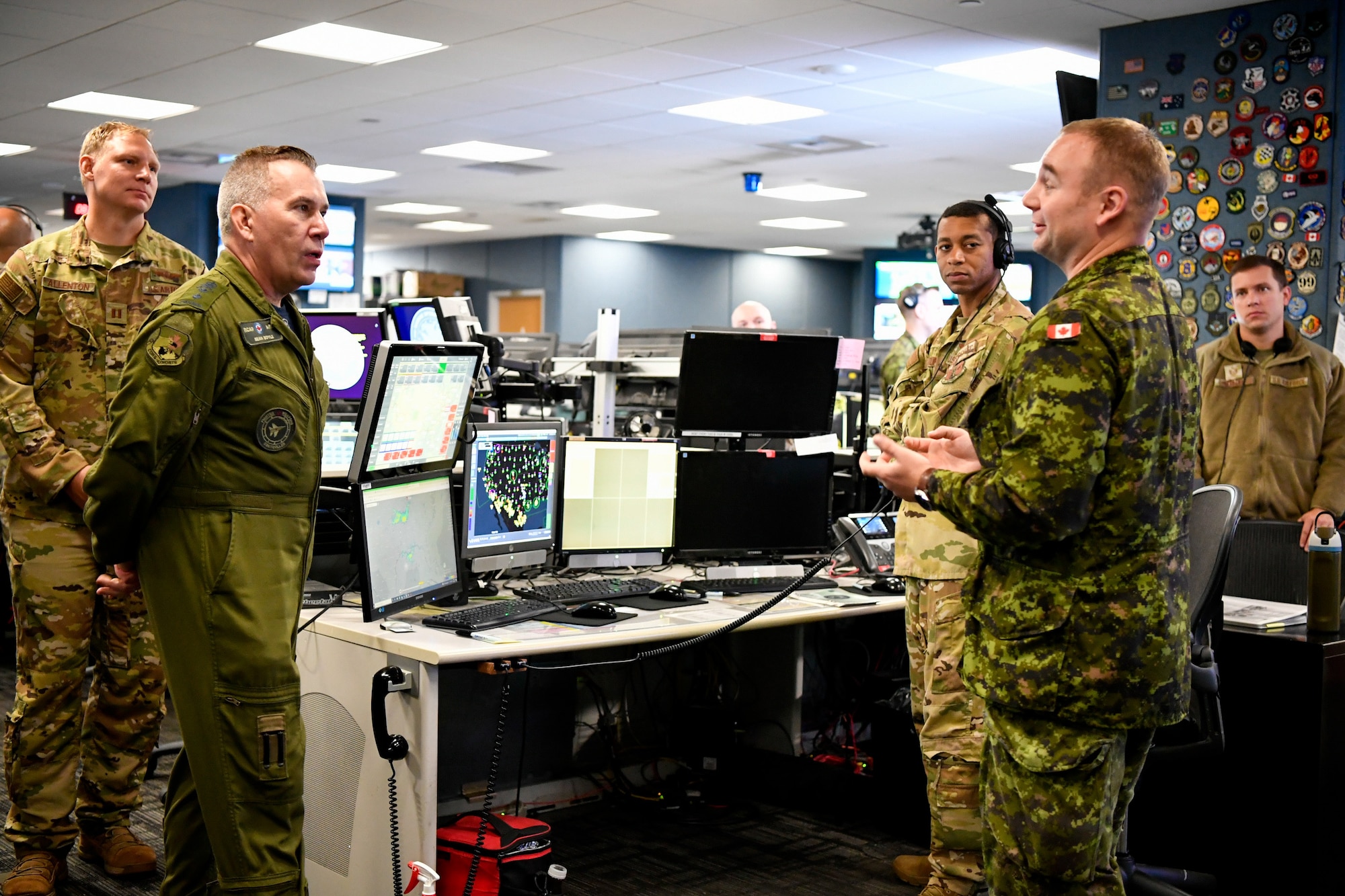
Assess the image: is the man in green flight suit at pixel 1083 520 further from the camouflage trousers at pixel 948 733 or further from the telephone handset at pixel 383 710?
the telephone handset at pixel 383 710

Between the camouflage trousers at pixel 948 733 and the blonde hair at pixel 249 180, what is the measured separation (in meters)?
1.69

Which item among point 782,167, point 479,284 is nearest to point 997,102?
point 782,167

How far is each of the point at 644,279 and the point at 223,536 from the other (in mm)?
14261

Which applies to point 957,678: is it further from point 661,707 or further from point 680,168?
point 680,168

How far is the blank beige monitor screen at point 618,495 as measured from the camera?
11.8ft

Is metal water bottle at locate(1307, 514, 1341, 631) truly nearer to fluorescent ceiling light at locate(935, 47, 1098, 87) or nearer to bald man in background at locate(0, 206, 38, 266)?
fluorescent ceiling light at locate(935, 47, 1098, 87)

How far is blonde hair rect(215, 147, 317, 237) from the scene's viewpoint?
2.19m

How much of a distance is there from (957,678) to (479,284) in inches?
554

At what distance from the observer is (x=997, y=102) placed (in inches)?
298

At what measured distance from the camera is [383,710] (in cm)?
267

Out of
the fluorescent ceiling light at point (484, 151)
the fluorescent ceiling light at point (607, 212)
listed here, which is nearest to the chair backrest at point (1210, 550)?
the fluorescent ceiling light at point (484, 151)

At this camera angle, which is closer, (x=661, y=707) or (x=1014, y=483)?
(x=1014, y=483)

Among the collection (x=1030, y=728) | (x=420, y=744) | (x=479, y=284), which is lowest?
(x=420, y=744)

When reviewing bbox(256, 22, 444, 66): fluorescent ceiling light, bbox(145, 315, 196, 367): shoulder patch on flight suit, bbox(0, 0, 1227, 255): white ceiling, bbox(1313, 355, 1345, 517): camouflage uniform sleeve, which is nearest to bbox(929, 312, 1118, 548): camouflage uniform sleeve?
bbox(145, 315, 196, 367): shoulder patch on flight suit
